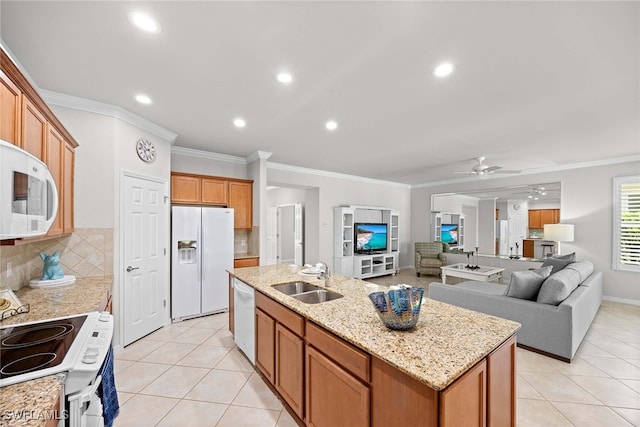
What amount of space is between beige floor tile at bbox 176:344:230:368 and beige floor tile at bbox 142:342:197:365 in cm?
7

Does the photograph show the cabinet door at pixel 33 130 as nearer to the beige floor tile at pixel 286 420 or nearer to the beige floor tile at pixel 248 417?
the beige floor tile at pixel 248 417

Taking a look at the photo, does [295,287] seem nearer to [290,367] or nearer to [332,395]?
[290,367]

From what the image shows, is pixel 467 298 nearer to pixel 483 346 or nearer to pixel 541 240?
pixel 483 346

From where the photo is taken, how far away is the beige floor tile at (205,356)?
272cm

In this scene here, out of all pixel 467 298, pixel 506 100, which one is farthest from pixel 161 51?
pixel 467 298

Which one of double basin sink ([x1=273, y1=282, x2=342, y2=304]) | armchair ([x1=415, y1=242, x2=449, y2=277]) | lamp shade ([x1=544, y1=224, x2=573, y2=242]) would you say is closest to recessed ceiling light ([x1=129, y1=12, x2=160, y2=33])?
double basin sink ([x1=273, y1=282, x2=342, y2=304])

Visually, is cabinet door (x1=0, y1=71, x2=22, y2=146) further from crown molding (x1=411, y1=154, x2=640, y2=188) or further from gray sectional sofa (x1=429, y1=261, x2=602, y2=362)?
crown molding (x1=411, y1=154, x2=640, y2=188)

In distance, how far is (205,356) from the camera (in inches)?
113

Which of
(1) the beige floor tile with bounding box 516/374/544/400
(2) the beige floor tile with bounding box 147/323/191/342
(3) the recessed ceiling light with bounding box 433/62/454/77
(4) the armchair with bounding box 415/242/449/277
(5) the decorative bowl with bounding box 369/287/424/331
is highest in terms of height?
(3) the recessed ceiling light with bounding box 433/62/454/77

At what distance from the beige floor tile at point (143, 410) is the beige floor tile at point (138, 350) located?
2.51ft

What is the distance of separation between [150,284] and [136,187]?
1207mm

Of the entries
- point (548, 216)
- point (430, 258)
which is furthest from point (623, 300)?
point (430, 258)

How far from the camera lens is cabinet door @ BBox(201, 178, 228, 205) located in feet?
14.1

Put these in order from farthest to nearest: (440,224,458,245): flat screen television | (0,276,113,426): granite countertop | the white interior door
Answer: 1. (440,224,458,245): flat screen television
2. the white interior door
3. (0,276,113,426): granite countertop
